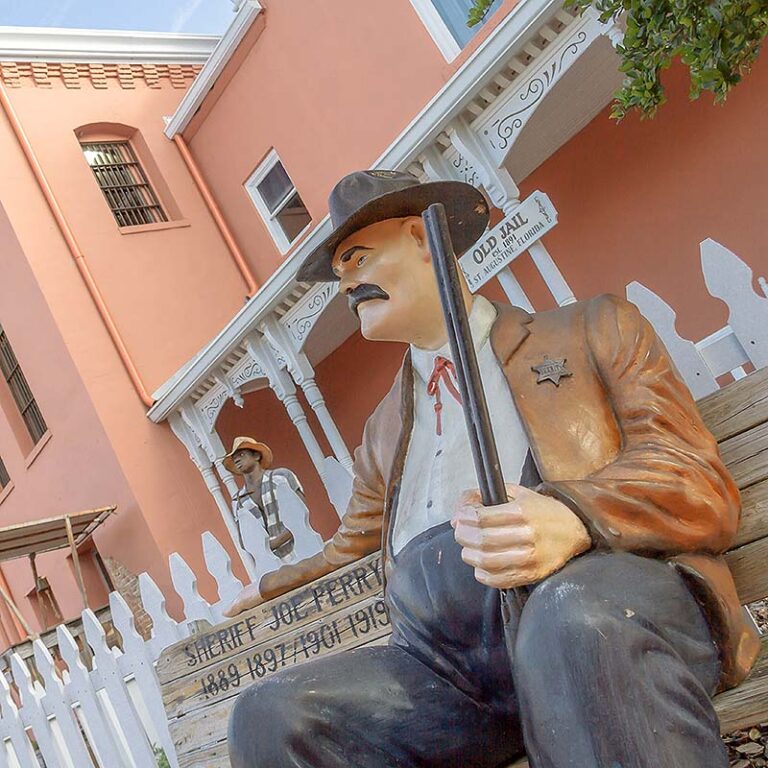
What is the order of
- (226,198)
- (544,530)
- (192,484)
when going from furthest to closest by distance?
(226,198) → (192,484) → (544,530)

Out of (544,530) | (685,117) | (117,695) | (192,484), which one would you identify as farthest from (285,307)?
(544,530)

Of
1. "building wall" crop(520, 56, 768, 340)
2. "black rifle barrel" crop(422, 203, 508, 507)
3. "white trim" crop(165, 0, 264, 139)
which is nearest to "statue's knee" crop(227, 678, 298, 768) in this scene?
"black rifle barrel" crop(422, 203, 508, 507)

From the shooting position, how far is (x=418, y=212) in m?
1.94

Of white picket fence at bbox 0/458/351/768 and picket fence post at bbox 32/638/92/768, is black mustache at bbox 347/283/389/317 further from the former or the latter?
picket fence post at bbox 32/638/92/768

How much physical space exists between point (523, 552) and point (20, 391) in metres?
11.7

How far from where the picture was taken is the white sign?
18.4 ft

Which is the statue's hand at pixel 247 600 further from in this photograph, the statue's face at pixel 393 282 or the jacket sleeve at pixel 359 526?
the statue's face at pixel 393 282

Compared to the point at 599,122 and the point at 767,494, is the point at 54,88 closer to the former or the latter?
the point at 599,122

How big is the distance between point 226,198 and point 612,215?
242 inches

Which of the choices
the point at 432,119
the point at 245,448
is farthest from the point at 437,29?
the point at 245,448

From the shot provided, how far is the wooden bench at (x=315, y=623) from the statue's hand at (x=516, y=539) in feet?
2.34

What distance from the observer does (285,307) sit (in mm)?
8492

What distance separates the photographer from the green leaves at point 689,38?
2.33 m

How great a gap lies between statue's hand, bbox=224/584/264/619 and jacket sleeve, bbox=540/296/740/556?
117 centimetres
